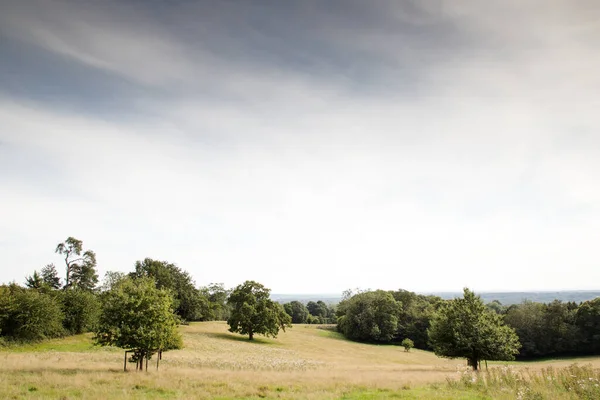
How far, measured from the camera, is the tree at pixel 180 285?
7625cm

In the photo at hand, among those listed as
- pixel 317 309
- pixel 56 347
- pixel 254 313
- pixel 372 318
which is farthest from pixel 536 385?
pixel 317 309

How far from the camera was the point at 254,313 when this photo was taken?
65.9 m

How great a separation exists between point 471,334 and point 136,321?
105 feet

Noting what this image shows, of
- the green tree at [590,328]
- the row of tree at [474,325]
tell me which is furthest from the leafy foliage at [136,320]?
the green tree at [590,328]

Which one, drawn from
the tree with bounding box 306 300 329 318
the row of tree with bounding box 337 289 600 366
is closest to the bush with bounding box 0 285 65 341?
the row of tree with bounding box 337 289 600 366

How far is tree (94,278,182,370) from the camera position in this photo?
25.5 metres

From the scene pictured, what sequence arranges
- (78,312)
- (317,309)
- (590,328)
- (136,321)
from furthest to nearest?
(317,309) → (590,328) → (78,312) → (136,321)

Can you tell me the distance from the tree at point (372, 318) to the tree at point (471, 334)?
4673 centimetres

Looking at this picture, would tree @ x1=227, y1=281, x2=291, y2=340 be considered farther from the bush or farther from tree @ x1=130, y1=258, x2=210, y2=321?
the bush

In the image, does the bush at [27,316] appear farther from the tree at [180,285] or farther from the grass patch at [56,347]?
the tree at [180,285]

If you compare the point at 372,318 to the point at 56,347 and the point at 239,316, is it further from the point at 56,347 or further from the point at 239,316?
the point at 56,347

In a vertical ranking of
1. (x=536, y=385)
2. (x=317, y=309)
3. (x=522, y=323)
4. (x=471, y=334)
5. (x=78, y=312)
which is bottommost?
(x=317, y=309)

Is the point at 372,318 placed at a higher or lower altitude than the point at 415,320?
higher

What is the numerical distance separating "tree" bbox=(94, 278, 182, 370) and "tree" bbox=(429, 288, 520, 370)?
1125 inches
